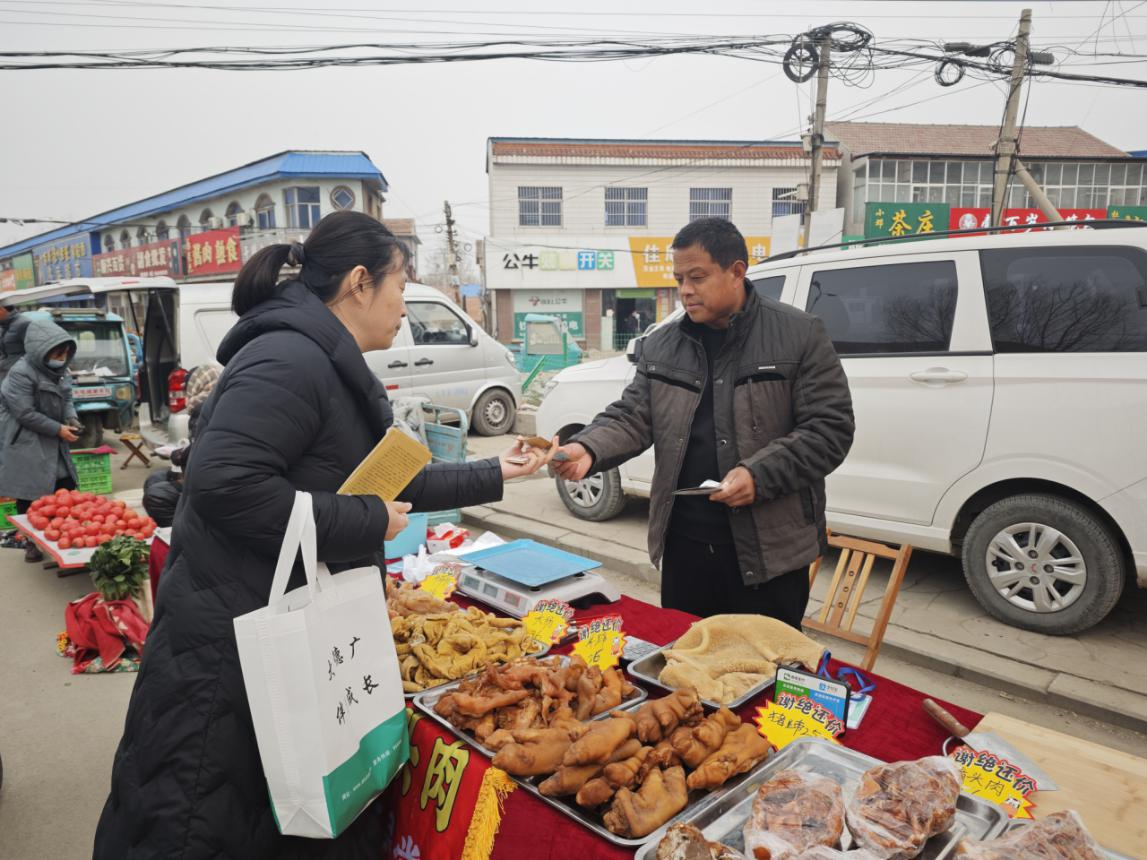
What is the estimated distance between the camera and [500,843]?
1.44m

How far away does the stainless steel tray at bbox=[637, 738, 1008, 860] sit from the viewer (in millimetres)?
1206

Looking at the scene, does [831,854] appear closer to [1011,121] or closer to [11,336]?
[11,336]

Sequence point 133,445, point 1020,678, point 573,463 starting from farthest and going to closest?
point 133,445 < point 1020,678 < point 573,463

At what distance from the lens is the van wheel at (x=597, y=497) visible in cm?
626

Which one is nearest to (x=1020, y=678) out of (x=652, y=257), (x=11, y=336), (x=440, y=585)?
(x=440, y=585)

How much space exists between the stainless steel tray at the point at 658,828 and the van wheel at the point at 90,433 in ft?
34.8

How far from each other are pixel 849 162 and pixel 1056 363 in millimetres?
26436

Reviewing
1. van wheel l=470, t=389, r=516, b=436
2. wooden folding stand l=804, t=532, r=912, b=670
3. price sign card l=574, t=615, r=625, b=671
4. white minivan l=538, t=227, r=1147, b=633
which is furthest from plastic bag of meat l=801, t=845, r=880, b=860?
van wheel l=470, t=389, r=516, b=436

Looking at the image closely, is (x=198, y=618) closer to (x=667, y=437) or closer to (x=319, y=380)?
(x=319, y=380)

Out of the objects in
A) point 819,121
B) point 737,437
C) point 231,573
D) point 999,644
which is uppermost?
point 819,121

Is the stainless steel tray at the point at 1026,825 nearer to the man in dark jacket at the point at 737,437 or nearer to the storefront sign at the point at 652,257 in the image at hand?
the man in dark jacket at the point at 737,437

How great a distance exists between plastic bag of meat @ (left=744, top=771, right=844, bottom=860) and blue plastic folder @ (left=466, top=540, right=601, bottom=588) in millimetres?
1233

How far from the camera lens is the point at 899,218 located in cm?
2106

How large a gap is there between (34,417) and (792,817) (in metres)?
6.57
